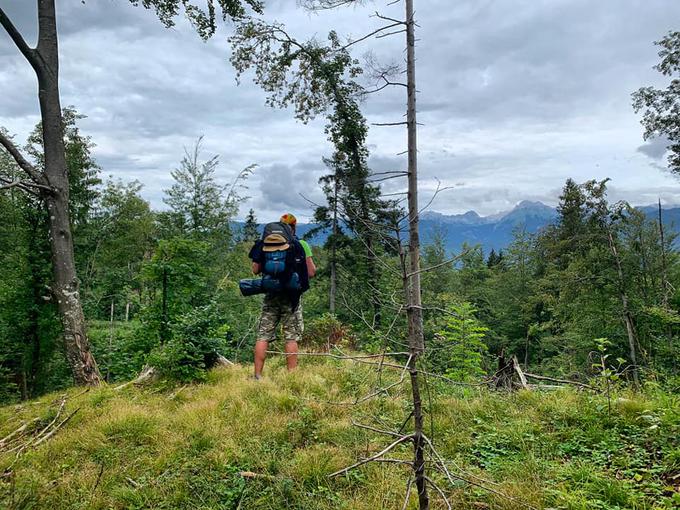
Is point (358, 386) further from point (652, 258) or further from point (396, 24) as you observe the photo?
point (652, 258)

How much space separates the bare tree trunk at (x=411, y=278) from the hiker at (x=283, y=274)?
7.79 ft

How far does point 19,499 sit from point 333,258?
16.6 meters

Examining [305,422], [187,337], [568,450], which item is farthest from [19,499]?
[568,450]

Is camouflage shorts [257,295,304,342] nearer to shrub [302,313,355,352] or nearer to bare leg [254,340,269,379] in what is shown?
bare leg [254,340,269,379]

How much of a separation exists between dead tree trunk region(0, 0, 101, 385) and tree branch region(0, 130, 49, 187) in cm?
1

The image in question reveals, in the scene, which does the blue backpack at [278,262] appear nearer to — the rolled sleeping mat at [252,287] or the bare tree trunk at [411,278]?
the rolled sleeping mat at [252,287]

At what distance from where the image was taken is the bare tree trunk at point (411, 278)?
188cm

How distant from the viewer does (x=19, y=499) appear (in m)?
2.95

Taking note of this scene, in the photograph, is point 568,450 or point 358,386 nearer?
point 568,450

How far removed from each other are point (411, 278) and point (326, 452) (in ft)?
5.89

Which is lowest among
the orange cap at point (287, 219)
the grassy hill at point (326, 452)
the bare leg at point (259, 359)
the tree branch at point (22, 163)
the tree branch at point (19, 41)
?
the grassy hill at point (326, 452)

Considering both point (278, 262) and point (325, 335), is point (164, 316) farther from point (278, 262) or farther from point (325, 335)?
point (325, 335)

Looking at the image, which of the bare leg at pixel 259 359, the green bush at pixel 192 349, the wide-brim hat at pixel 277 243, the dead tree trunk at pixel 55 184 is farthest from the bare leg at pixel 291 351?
the dead tree trunk at pixel 55 184

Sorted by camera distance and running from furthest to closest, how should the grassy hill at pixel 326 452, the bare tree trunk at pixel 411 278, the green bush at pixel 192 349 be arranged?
1. the green bush at pixel 192 349
2. the grassy hill at pixel 326 452
3. the bare tree trunk at pixel 411 278
